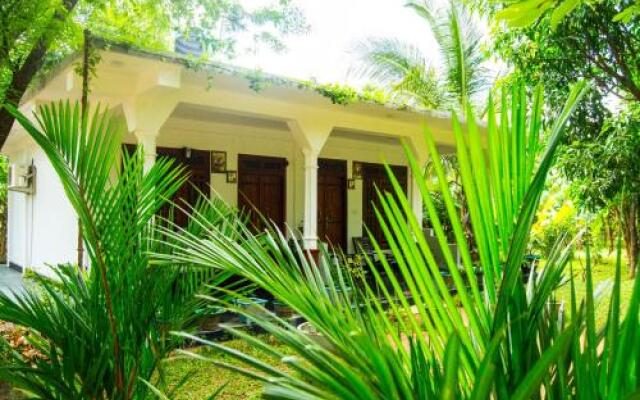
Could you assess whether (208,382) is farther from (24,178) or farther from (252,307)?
(24,178)

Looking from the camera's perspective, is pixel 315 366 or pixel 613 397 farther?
pixel 315 366

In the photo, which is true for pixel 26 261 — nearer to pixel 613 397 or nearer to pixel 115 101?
pixel 115 101

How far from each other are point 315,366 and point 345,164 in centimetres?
1028

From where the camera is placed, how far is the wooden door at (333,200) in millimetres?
10750

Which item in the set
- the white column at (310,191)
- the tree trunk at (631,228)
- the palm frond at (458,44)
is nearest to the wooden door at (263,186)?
the white column at (310,191)

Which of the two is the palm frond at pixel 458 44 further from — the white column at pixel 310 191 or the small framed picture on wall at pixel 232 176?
the small framed picture on wall at pixel 232 176

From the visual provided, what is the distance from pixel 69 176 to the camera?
6.01 ft

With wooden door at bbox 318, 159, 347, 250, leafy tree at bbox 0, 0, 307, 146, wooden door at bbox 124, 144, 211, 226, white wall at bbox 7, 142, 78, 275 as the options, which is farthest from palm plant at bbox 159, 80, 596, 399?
wooden door at bbox 318, 159, 347, 250

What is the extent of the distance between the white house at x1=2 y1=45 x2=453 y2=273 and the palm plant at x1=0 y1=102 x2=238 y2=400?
308 cm

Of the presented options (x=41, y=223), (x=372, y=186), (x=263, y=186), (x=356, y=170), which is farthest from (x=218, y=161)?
(x=372, y=186)

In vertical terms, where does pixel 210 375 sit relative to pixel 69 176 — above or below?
below

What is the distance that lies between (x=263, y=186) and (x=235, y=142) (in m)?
1.02

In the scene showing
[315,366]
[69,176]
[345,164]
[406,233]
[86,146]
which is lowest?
[315,366]

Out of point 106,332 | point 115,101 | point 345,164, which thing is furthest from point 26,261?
point 106,332
